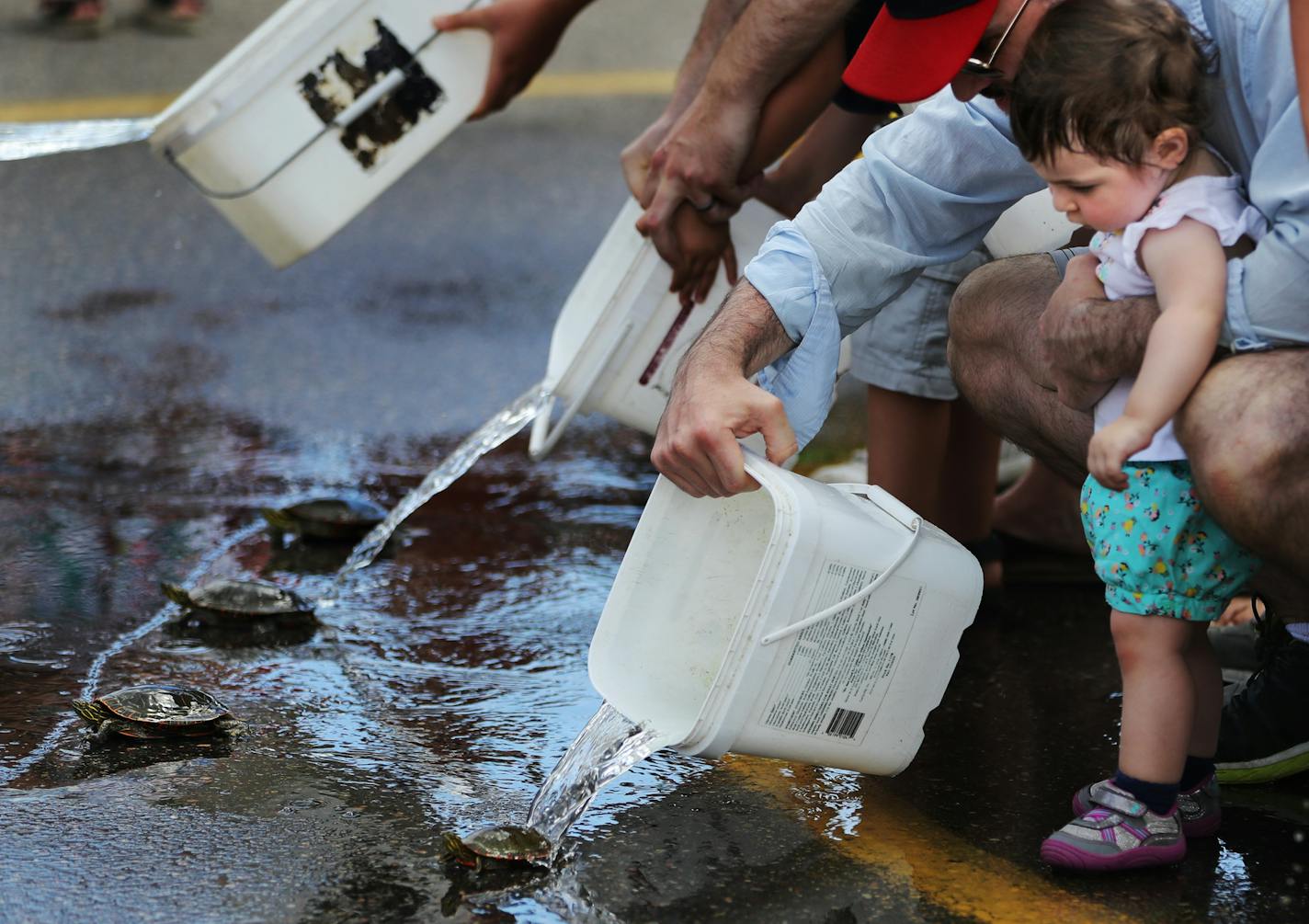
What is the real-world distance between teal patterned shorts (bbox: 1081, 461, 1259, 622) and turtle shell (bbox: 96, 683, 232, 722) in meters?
1.31

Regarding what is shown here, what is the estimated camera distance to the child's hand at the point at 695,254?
10.1 ft

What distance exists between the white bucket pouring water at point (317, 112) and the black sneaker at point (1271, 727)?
207cm

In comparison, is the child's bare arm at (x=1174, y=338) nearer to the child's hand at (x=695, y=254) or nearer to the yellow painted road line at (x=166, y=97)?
the child's hand at (x=695, y=254)

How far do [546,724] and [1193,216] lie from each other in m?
1.22

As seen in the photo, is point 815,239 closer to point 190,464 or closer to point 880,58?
point 880,58

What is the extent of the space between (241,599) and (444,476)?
0.58m

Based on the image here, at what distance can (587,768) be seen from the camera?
2.20 meters

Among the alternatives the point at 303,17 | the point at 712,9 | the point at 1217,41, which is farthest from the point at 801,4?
the point at 303,17

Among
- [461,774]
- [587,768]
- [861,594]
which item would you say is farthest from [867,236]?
[461,774]

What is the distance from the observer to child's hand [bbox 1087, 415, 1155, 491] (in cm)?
206

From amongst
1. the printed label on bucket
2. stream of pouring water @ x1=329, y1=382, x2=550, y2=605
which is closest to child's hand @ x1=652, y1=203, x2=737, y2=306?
stream of pouring water @ x1=329, y1=382, x2=550, y2=605

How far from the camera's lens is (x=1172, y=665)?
6.93ft

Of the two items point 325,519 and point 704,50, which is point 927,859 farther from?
point 704,50

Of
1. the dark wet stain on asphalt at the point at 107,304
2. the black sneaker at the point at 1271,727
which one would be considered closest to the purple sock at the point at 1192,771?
the black sneaker at the point at 1271,727
